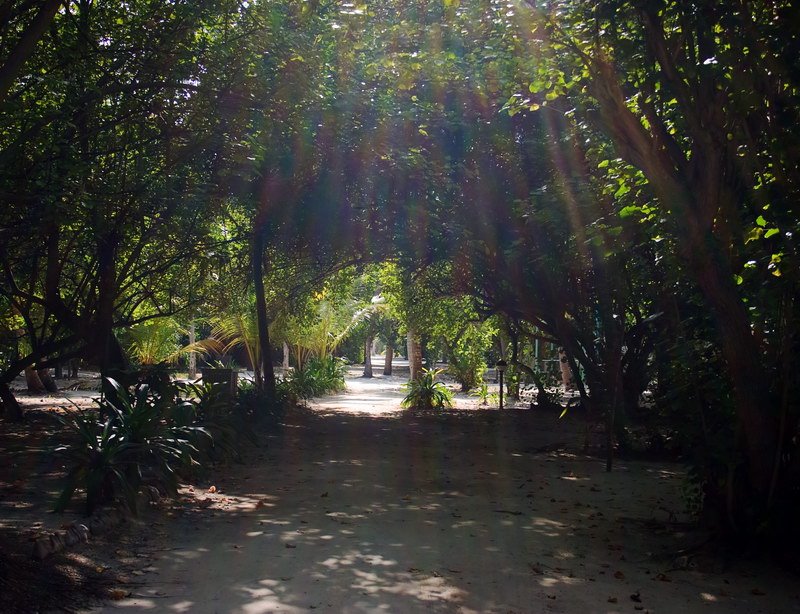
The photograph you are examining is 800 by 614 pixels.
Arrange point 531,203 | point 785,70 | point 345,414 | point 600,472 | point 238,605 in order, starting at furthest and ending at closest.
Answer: point 345,414, point 531,203, point 600,472, point 785,70, point 238,605

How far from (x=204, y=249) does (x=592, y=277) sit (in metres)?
7.01

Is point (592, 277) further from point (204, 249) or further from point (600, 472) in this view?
point (204, 249)

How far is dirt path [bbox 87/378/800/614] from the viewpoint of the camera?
18.5 feet

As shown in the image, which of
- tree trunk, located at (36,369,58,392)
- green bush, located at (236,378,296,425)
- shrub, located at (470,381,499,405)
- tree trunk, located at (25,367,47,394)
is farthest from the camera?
shrub, located at (470,381,499,405)

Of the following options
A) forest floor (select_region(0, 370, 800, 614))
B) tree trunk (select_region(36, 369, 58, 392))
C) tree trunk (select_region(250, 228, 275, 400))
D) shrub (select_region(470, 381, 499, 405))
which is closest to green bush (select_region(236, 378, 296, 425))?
tree trunk (select_region(250, 228, 275, 400))

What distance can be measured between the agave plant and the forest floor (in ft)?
36.8

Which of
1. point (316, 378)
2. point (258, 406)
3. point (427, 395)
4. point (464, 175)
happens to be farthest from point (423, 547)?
point (316, 378)

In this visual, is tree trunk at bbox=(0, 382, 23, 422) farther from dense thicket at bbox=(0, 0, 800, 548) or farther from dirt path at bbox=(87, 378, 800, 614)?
dirt path at bbox=(87, 378, 800, 614)

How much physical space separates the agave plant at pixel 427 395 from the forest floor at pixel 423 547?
11.2m

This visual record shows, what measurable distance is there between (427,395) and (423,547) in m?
17.0

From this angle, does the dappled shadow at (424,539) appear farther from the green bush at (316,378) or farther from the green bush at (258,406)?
the green bush at (316,378)

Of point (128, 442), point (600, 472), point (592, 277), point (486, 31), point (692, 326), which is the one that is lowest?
point (600, 472)

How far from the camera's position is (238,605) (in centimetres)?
532

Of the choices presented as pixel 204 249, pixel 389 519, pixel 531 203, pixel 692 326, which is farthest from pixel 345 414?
pixel 692 326
